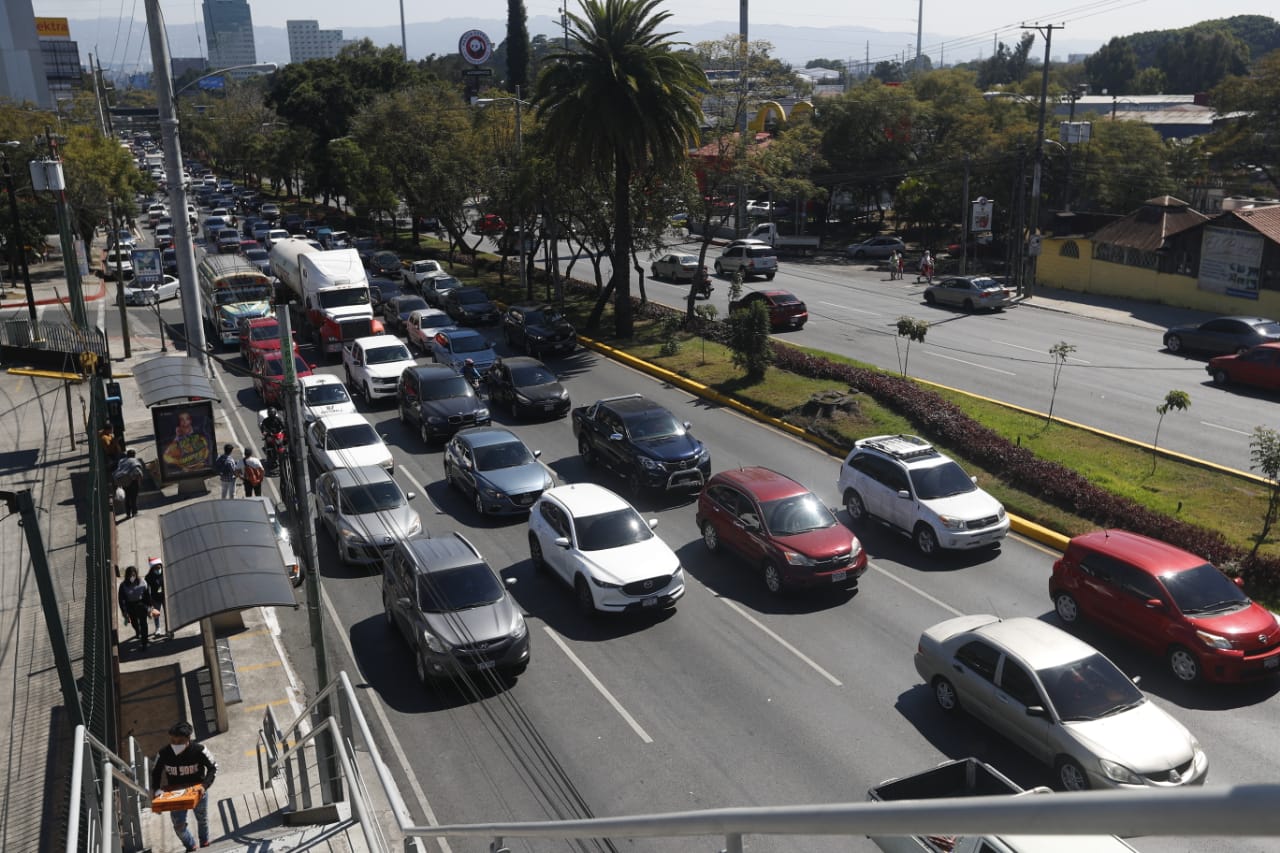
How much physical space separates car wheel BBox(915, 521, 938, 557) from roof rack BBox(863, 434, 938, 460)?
1487mm

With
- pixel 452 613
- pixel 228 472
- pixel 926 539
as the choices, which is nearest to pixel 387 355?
pixel 228 472

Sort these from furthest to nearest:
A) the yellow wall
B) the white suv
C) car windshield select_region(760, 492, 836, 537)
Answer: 1. the yellow wall
2. the white suv
3. car windshield select_region(760, 492, 836, 537)

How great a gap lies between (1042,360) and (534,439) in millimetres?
17042

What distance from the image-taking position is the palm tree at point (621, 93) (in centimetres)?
3391

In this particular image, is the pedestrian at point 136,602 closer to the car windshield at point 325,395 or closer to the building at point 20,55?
the car windshield at point 325,395

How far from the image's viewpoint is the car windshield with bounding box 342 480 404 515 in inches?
798

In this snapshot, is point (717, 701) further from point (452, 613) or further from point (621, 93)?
point (621, 93)

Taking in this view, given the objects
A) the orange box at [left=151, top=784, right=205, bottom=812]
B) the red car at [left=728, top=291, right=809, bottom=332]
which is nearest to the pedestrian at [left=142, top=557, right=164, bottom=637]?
the orange box at [left=151, top=784, right=205, bottom=812]

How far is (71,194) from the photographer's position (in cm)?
5212

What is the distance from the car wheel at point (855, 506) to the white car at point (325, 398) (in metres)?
13.0

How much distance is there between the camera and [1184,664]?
587 inches

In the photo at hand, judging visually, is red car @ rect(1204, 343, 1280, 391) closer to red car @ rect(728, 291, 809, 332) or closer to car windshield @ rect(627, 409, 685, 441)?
red car @ rect(728, 291, 809, 332)

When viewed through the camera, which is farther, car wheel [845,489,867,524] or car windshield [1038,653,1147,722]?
car wheel [845,489,867,524]

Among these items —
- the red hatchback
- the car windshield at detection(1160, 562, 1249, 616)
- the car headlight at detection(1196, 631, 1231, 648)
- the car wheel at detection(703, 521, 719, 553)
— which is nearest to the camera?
the car headlight at detection(1196, 631, 1231, 648)
